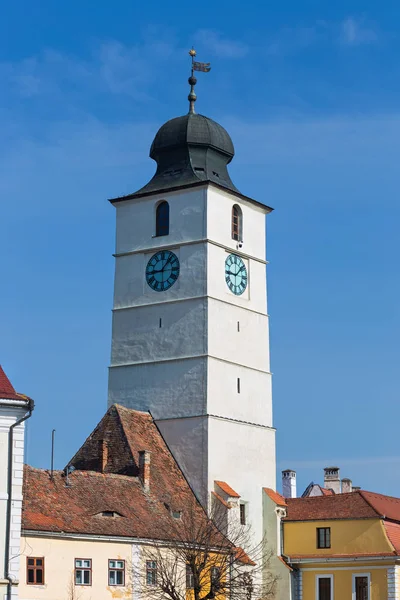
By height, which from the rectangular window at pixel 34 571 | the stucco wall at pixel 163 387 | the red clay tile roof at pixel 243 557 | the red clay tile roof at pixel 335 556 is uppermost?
the stucco wall at pixel 163 387

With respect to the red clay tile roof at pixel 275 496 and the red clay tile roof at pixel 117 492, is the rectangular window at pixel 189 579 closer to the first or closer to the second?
the red clay tile roof at pixel 117 492

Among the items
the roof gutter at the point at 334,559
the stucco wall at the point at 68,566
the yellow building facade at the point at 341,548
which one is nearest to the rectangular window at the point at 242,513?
the yellow building facade at the point at 341,548

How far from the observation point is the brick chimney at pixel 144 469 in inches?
2144

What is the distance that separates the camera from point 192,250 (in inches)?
2354

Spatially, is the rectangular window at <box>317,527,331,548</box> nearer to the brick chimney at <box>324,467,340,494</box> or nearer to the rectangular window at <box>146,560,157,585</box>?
the rectangular window at <box>146,560,157,585</box>

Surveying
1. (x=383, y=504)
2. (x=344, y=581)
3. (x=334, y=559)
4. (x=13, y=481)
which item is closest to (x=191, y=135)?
(x=383, y=504)

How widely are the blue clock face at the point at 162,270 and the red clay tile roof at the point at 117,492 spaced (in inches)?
227

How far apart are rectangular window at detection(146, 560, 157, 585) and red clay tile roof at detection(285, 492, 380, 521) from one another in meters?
Answer: 10.7

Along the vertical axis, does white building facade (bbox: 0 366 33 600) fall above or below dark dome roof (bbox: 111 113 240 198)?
below

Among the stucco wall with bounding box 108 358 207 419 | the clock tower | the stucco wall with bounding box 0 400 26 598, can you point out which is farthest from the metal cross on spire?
the stucco wall with bounding box 0 400 26 598

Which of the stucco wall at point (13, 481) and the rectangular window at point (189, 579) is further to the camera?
the rectangular window at point (189, 579)

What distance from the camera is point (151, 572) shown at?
50.2 metres

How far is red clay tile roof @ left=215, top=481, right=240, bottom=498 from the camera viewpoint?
184 feet

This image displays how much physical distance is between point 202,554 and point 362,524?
9934 millimetres
